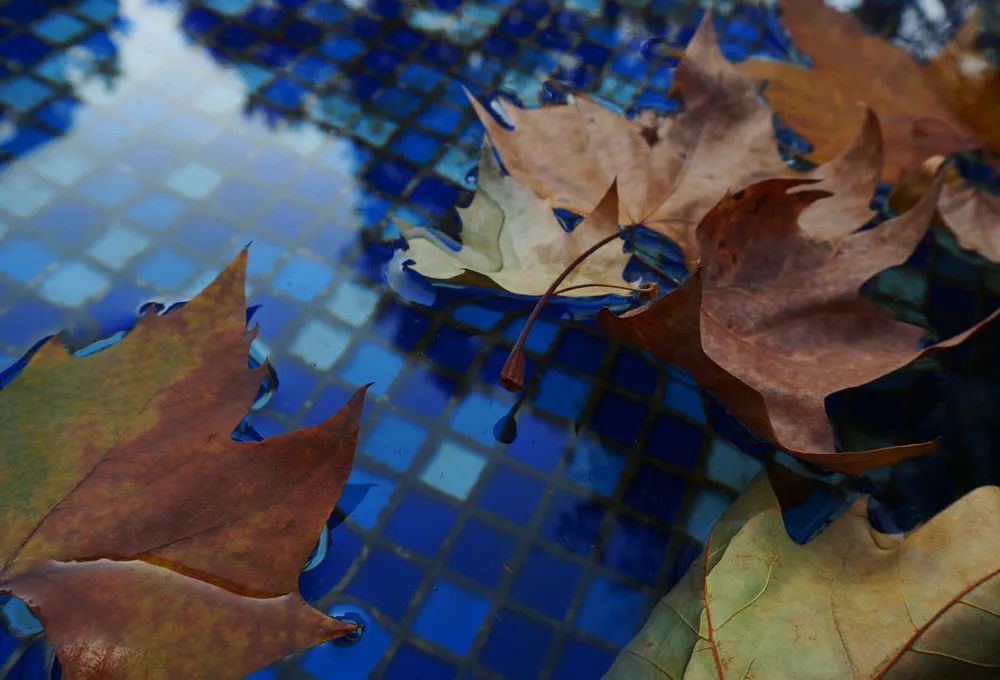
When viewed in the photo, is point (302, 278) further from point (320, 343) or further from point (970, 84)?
point (970, 84)

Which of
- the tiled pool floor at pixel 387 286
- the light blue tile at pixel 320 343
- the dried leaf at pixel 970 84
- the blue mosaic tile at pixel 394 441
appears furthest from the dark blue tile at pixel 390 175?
the dried leaf at pixel 970 84

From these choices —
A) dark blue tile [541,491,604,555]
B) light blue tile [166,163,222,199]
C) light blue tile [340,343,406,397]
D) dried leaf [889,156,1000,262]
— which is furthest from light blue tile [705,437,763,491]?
light blue tile [166,163,222,199]

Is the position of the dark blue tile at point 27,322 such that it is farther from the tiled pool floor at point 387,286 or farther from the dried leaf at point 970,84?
the dried leaf at point 970,84

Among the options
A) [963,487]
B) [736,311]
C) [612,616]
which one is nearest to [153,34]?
[736,311]

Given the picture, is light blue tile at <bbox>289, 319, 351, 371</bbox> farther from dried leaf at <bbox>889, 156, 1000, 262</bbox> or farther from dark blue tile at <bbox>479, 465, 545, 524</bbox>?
dried leaf at <bbox>889, 156, 1000, 262</bbox>

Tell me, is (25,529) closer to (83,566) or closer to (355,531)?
(83,566)

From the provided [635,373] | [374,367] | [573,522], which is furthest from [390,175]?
[573,522]
